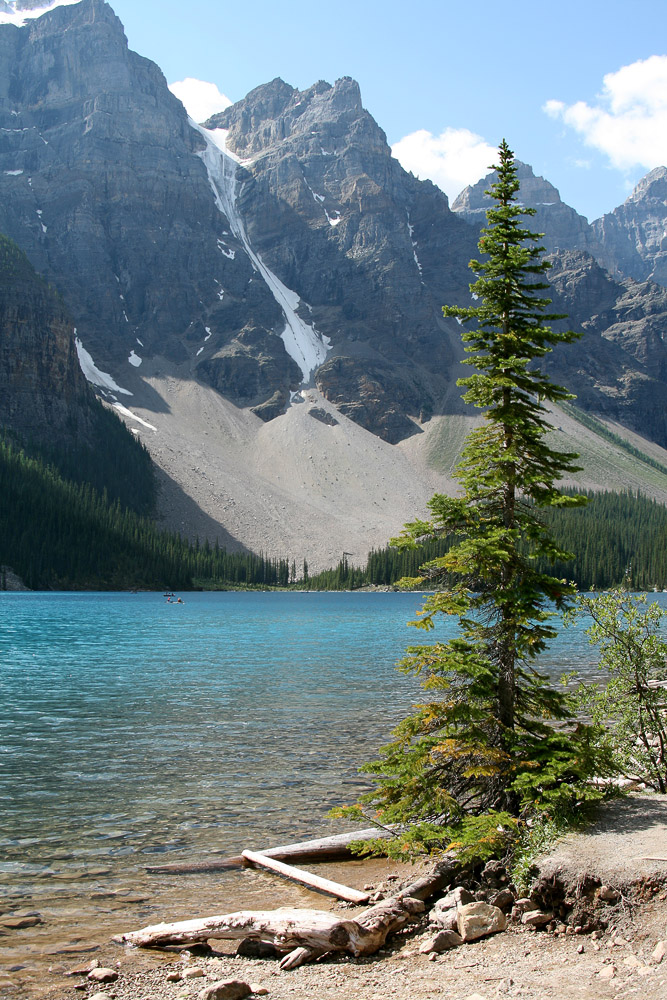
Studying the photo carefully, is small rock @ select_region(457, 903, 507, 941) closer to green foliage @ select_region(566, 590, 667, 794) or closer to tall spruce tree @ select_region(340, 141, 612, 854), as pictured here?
tall spruce tree @ select_region(340, 141, 612, 854)

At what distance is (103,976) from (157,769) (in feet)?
40.1

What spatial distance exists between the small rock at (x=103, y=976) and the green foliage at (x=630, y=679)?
869 centimetres

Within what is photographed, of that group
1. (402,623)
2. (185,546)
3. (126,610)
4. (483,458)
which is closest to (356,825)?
(483,458)

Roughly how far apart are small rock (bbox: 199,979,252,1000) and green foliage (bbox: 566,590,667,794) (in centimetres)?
766

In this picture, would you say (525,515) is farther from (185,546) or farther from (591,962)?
(185,546)

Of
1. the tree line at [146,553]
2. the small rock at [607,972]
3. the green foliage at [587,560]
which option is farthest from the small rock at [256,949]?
the green foliage at [587,560]

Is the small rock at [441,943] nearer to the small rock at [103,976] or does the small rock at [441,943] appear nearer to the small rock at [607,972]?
the small rock at [607,972]

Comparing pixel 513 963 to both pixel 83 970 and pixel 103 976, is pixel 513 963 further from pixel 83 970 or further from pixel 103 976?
pixel 83 970

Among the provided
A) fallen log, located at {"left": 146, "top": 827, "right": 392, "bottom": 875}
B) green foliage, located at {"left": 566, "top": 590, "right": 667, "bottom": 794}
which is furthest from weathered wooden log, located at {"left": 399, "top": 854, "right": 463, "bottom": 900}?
green foliage, located at {"left": 566, "top": 590, "right": 667, "bottom": 794}

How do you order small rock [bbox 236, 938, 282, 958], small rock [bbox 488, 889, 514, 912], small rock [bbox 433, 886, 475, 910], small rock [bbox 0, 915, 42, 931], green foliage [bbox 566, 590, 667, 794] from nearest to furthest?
small rock [bbox 236, 938, 282, 958] → small rock [bbox 488, 889, 514, 912] → small rock [bbox 433, 886, 475, 910] → small rock [bbox 0, 915, 42, 931] → green foliage [bbox 566, 590, 667, 794]

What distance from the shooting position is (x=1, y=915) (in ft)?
39.6

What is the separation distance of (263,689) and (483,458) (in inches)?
1041

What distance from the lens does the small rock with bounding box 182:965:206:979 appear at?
9.61m

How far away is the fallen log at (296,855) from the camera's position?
14.3 meters
